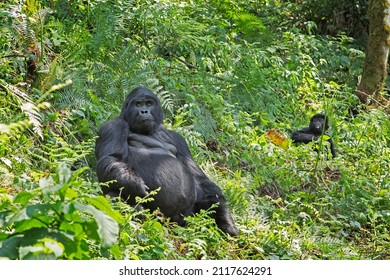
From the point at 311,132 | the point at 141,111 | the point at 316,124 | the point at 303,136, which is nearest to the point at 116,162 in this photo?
the point at 141,111

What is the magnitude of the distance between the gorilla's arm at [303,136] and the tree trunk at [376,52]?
109 centimetres

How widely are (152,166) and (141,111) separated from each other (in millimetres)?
419

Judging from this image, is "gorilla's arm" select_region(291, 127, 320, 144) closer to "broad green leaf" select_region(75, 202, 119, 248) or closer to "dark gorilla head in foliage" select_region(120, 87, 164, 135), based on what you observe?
"dark gorilla head in foliage" select_region(120, 87, 164, 135)

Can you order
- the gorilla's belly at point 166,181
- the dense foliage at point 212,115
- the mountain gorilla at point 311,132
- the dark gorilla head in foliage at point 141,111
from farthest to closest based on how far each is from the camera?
the mountain gorilla at point 311,132, the dark gorilla head in foliage at point 141,111, the gorilla's belly at point 166,181, the dense foliage at point 212,115

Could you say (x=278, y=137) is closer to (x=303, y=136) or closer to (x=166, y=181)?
(x=303, y=136)

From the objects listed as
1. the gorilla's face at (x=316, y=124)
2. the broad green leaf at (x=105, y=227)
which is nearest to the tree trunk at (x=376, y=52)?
the gorilla's face at (x=316, y=124)

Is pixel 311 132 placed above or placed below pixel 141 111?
below

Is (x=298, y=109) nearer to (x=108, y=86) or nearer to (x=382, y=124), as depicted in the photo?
(x=382, y=124)

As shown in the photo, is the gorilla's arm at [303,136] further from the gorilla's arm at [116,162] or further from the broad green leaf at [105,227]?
the broad green leaf at [105,227]

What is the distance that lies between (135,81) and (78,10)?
1712 mm

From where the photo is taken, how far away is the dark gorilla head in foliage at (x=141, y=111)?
630 centimetres

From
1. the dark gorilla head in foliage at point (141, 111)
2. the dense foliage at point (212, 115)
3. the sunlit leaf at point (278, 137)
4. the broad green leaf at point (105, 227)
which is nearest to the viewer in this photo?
the broad green leaf at point (105, 227)

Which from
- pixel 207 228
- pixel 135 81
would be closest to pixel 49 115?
pixel 135 81

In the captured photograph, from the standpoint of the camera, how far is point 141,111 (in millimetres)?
6277
